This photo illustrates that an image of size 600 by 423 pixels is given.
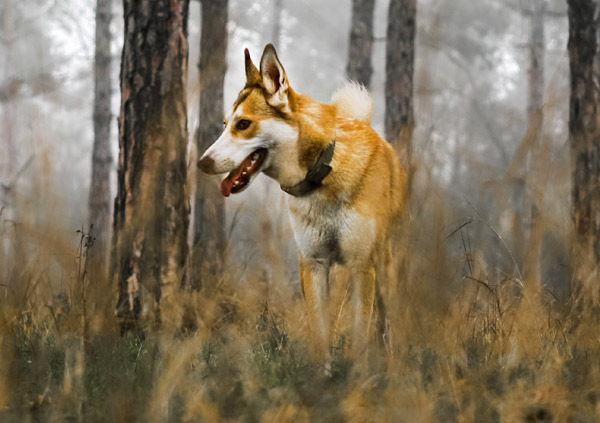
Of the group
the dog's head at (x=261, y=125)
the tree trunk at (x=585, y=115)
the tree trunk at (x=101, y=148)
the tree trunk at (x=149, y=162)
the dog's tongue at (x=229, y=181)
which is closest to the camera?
the dog's tongue at (x=229, y=181)

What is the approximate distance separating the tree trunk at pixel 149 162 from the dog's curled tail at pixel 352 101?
1163 mm

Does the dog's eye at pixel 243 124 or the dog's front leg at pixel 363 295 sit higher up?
the dog's eye at pixel 243 124

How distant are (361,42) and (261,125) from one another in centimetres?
788

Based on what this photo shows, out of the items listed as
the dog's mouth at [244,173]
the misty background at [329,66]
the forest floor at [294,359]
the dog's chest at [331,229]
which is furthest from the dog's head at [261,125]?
the misty background at [329,66]

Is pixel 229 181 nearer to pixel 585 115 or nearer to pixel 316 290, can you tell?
pixel 316 290

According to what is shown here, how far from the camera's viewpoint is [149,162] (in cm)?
442

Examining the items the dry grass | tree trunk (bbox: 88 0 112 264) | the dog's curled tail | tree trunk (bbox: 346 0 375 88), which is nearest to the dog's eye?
the dog's curled tail

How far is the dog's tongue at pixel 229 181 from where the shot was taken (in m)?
3.23

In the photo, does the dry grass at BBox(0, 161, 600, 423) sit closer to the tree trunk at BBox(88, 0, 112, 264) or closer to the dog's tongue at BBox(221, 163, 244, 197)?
the dog's tongue at BBox(221, 163, 244, 197)

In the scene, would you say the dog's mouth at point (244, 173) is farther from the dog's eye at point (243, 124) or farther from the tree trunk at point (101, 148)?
the tree trunk at point (101, 148)

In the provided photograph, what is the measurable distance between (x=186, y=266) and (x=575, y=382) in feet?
8.64

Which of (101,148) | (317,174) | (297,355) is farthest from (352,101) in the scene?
(101,148)

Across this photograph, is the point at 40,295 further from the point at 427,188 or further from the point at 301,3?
the point at 301,3

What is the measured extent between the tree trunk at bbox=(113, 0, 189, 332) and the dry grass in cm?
21
